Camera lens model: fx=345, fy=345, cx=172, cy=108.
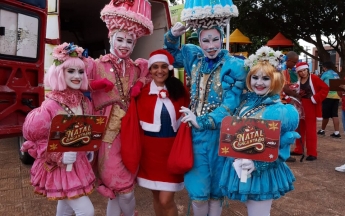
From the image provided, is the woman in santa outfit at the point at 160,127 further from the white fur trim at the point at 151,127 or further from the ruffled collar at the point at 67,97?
the ruffled collar at the point at 67,97

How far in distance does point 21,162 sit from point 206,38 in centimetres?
390

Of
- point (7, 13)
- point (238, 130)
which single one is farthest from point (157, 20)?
point (238, 130)

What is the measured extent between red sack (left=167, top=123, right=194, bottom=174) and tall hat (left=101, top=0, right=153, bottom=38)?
0.86m

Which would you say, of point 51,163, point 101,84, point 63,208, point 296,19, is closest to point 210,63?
point 101,84

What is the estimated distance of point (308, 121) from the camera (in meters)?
5.36

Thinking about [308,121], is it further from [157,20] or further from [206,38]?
[206,38]

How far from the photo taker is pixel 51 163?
230 cm

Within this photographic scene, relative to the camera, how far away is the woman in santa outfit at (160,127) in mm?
2602

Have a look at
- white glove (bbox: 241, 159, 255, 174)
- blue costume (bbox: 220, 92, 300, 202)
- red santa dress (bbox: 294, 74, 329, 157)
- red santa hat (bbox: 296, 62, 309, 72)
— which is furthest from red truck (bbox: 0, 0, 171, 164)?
red santa dress (bbox: 294, 74, 329, 157)

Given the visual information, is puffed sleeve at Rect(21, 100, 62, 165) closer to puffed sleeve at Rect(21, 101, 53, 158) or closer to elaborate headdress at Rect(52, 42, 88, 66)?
puffed sleeve at Rect(21, 101, 53, 158)

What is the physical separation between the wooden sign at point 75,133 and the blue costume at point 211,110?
0.69m

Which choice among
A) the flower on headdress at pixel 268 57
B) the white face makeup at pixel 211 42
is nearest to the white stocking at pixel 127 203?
the white face makeup at pixel 211 42

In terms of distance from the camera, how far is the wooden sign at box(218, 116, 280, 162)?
204cm

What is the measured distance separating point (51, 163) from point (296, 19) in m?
13.4
